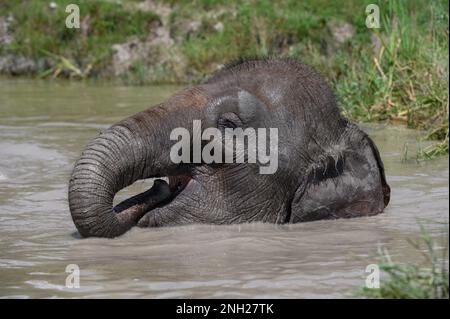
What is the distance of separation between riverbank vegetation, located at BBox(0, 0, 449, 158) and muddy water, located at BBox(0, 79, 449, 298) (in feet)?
13.9

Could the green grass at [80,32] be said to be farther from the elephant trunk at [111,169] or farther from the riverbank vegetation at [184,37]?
the elephant trunk at [111,169]

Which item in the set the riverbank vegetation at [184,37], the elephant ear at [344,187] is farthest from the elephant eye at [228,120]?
the riverbank vegetation at [184,37]

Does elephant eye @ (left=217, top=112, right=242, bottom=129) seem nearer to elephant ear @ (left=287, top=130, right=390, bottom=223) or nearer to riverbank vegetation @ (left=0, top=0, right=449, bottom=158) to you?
elephant ear @ (left=287, top=130, right=390, bottom=223)

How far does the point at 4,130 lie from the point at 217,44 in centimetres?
597

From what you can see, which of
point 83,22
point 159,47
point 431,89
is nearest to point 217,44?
point 159,47

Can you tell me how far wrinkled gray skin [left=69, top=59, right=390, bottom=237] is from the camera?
6.16 m

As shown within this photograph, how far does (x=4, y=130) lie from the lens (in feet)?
36.1

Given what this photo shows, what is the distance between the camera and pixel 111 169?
6105 millimetres

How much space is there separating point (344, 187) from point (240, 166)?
2.84 feet

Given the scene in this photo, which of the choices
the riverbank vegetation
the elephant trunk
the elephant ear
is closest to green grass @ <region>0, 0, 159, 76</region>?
the riverbank vegetation

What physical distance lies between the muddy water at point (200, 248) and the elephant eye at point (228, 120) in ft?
2.14
